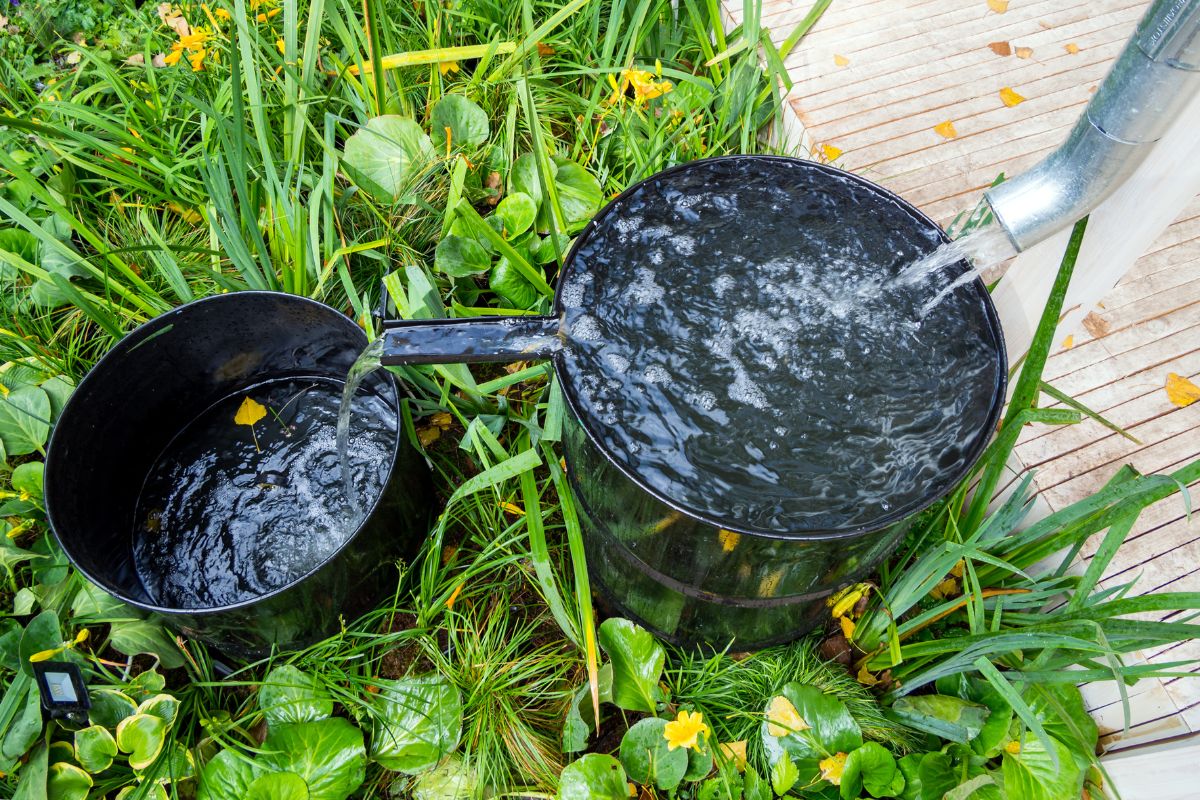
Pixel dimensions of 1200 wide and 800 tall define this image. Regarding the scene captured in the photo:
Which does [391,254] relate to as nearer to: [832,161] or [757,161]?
[757,161]

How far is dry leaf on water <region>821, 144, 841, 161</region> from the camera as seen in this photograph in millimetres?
2420

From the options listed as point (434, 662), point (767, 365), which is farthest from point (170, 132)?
point (767, 365)

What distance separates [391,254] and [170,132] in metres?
0.88

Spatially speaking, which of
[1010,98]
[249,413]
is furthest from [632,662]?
[1010,98]

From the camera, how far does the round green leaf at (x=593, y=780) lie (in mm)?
1609

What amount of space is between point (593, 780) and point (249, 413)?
1.38 metres

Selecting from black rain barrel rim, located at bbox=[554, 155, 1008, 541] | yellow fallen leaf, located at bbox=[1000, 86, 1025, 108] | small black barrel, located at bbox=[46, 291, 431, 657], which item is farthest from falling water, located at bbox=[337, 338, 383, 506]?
yellow fallen leaf, located at bbox=[1000, 86, 1025, 108]

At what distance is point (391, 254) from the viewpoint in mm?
2348

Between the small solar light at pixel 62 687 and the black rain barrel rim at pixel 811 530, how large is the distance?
120 centimetres

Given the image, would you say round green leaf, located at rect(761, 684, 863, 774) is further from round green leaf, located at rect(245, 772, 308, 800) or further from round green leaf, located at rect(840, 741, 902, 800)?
round green leaf, located at rect(245, 772, 308, 800)

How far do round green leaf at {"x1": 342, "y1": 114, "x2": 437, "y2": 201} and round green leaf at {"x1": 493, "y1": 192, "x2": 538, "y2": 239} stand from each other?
12.1 inches

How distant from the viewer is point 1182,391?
80.4 inches

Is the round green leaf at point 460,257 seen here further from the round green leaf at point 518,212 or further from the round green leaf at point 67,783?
the round green leaf at point 67,783

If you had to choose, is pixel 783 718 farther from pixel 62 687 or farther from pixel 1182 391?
pixel 62 687
